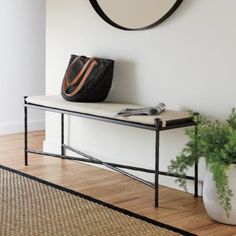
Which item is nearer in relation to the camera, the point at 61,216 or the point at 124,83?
the point at 61,216

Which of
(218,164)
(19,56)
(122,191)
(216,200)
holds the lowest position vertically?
(122,191)

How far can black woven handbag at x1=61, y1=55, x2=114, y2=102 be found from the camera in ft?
11.8

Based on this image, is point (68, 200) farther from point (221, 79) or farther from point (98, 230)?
point (221, 79)

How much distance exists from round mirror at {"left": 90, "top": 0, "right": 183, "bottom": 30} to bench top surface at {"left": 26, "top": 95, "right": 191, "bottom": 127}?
551mm

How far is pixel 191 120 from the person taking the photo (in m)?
3.19

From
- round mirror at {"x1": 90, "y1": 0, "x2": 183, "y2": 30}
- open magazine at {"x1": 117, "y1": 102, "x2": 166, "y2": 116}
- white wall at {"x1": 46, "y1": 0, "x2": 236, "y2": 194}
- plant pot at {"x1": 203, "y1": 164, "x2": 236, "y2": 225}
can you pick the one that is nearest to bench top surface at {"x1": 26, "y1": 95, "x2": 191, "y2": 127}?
open magazine at {"x1": 117, "y1": 102, "x2": 166, "y2": 116}

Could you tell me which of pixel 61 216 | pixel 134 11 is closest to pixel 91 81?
pixel 134 11

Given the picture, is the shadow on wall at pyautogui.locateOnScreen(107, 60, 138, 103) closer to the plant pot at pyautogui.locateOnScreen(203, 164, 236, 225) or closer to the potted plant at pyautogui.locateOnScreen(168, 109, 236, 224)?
the potted plant at pyautogui.locateOnScreen(168, 109, 236, 224)

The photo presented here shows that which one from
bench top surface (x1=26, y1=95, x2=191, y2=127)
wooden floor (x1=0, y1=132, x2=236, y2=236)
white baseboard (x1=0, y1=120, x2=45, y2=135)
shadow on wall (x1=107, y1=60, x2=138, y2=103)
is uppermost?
Result: shadow on wall (x1=107, y1=60, x2=138, y2=103)

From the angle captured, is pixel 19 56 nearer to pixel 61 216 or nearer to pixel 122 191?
pixel 122 191

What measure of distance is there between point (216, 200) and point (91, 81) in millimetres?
1283

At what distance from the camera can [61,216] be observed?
2.85m

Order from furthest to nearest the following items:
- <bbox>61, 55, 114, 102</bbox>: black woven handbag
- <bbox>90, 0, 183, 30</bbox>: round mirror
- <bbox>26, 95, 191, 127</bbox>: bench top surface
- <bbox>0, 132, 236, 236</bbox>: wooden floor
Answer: <bbox>61, 55, 114, 102</bbox>: black woven handbag, <bbox>90, 0, 183, 30</bbox>: round mirror, <bbox>26, 95, 191, 127</bbox>: bench top surface, <bbox>0, 132, 236, 236</bbox>: wooden floor

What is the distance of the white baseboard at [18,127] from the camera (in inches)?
208
